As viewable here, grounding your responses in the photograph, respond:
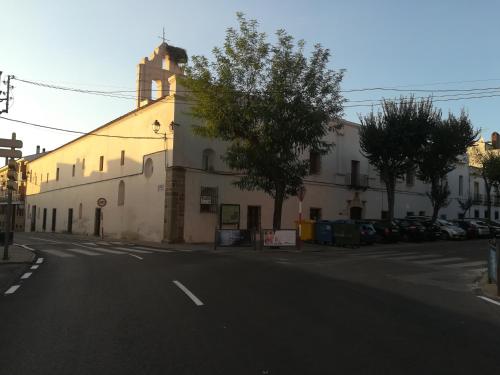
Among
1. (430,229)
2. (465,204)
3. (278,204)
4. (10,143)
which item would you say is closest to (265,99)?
(278,204)

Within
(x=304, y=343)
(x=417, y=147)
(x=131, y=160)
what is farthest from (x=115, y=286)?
(x=417, y=147)

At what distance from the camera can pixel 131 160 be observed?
32.6 metres

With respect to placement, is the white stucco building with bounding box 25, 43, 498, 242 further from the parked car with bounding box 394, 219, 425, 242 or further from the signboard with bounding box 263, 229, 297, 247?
the signboard with bounding box 263, 229, 297, 247

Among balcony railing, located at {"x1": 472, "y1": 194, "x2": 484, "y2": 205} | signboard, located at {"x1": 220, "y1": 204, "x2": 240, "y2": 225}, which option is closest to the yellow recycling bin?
signboard, located at {"x1": 220, "y1": 204, "x2": 240, "y2": 225}

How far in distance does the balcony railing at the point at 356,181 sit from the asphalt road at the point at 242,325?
25.4 meters

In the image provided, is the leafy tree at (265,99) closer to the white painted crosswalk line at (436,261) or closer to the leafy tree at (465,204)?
the white painted crosswalk line at (436,261)

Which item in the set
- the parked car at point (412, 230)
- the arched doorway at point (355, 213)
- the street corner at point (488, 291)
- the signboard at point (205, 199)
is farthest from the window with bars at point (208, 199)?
the street corner at point (488, 291)

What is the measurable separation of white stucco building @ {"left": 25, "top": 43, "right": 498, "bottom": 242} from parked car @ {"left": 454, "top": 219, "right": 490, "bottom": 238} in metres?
6.10

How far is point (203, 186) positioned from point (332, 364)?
929 inches

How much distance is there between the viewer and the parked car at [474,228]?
120ft

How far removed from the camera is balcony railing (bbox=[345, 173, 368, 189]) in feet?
123

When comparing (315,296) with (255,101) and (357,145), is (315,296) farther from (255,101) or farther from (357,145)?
(357,145)

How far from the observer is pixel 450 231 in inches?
1332

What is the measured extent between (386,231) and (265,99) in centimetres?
1240
